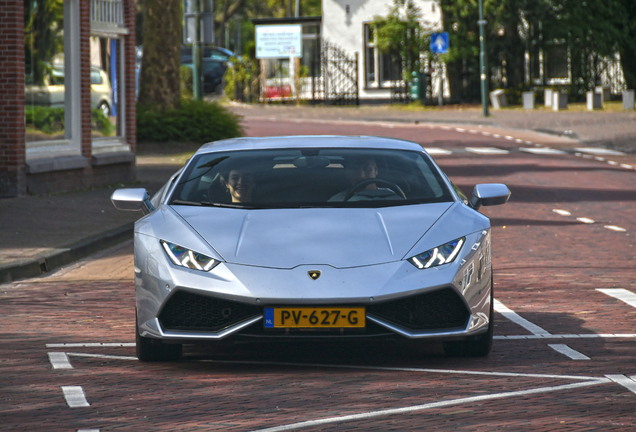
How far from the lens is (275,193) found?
20.6 feet

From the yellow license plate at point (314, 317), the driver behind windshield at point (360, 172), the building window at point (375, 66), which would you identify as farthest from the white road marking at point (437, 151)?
the building window at point (375, 66)

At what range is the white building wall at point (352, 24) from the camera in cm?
4931

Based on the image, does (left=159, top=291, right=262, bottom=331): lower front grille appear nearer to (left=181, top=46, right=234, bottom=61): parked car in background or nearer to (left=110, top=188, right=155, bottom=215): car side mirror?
(left=110, top=188, right=155, bottom=215): car side mirror

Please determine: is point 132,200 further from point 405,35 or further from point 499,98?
point 405,35

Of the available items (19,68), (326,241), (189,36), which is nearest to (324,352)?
(326,241)

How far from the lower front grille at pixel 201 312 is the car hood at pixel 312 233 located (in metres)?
0.23

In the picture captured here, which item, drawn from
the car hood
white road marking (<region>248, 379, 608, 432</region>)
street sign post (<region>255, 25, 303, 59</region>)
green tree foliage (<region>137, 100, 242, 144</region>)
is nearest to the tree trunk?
green tree foliage (<region>137, 100, 242, 144</region>)

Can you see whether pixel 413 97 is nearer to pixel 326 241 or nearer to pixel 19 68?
pixel 19 68

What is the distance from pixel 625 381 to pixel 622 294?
3.10 m

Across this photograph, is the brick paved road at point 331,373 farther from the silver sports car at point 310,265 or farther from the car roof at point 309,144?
the car roof at point 309,144

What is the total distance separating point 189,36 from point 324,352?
1888 cm

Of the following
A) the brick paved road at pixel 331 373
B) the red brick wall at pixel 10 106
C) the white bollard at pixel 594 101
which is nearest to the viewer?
the brick paved road at pixel 331 373

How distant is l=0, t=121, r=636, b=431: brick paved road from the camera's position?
474 centimetres

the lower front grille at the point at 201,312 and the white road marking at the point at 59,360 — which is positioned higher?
the lower front grille at the point at 201,312
